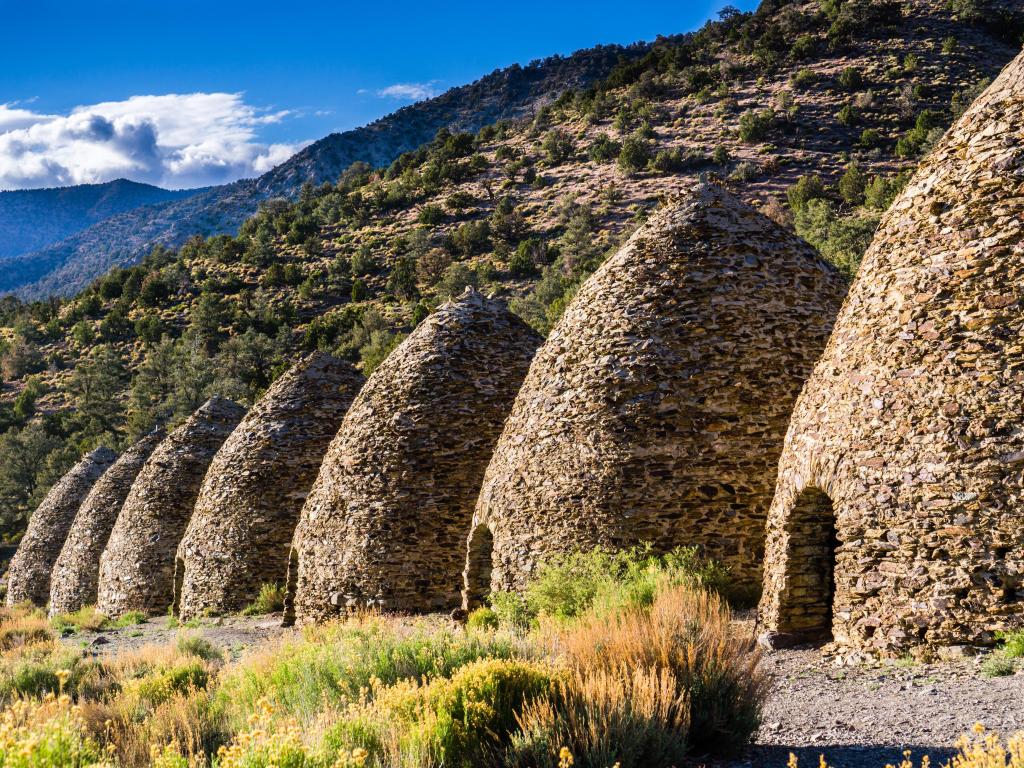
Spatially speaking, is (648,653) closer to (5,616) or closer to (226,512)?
(226,512)

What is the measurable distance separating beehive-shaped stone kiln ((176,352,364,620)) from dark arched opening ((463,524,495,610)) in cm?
676

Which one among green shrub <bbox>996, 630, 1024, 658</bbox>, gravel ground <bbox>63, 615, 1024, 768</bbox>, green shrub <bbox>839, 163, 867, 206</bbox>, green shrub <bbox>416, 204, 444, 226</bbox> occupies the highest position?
green shrub <bbox>416, 204, 444, 226</bbox>

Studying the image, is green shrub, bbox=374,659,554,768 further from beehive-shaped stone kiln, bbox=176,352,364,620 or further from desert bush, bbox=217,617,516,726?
beehive-shaped stone kiln, bbox=176,352,364,620

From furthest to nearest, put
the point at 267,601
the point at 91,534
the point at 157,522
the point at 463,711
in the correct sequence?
1. the point at 91,534
2. the point at 157,522
3. the point at 267,601
4. the point at 463,711

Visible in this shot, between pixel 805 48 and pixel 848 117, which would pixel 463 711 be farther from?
pixel 805 48

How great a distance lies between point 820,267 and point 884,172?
1701 inches

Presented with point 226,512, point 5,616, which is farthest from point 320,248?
point 226,512

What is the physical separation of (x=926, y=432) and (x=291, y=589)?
12096mm

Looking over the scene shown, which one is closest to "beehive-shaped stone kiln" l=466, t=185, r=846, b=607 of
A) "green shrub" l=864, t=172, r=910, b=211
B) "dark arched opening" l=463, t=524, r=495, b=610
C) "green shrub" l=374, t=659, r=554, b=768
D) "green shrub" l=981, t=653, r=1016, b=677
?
"dark arched opening" l=463, t=524, r=495, b=610

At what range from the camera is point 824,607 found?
8.10 metres

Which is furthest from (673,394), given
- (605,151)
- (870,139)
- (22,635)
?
(605,151)

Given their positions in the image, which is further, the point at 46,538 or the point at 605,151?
the point at 605,151

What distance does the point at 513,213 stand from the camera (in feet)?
202

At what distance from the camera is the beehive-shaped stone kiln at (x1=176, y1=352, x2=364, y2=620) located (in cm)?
1812
